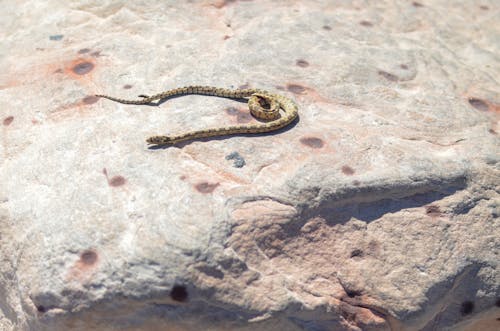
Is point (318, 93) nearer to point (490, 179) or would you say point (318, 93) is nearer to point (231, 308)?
point (490, 179)

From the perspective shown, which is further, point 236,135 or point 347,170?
point 236,135

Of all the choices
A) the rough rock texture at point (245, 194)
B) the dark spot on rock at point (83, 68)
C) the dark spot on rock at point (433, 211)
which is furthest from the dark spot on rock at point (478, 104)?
the dark spot on rock at point (83, 68)

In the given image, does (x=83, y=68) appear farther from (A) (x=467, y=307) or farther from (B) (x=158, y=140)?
(A) (x=467, y=307)

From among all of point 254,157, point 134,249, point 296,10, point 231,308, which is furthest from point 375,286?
point 296,10

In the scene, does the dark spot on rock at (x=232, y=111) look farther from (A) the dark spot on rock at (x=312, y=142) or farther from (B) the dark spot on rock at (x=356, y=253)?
(B) the dark spot on rock at (x=356, y=253)

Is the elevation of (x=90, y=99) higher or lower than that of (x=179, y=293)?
higher

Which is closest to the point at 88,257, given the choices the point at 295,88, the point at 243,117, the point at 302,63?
Answer: the point at 243,117

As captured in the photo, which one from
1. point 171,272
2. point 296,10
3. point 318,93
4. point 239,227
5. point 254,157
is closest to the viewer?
point 171,272
